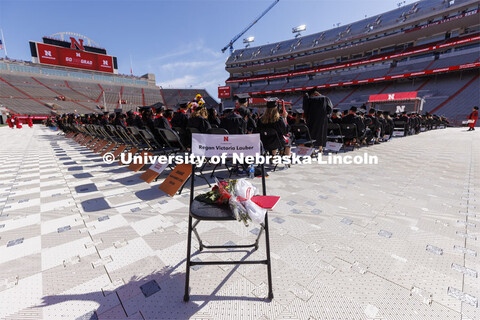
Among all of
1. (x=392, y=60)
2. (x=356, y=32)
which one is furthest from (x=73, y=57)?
(x=392, y=60)

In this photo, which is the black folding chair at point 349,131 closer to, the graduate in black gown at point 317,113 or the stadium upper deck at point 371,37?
the graduate in black gown at point 317,113

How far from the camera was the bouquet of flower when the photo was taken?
1.46 metres

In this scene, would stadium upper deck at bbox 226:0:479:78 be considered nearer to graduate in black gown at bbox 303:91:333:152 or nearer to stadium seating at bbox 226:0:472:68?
stadium seating at bbox 226:0:472:68

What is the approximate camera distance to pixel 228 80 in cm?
4778

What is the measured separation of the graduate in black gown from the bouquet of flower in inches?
182

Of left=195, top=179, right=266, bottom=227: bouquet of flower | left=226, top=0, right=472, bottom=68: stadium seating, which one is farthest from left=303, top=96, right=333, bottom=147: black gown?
left=226, top=0, right=472, bottom=68: stadium seating

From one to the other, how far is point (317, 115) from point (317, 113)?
0.18 feet

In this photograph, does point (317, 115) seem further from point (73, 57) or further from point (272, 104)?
point (73, 57)

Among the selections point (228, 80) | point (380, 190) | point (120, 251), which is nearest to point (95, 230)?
point (120, 251)

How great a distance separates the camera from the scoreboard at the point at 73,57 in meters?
38.8

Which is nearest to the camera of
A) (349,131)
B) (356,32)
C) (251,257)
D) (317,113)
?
(251,257)

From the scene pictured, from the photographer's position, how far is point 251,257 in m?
1.92

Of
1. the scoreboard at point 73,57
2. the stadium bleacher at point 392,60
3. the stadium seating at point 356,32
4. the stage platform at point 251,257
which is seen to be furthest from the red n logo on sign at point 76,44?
the stage platform at point 251,257

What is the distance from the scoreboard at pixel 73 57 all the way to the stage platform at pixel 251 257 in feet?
174
